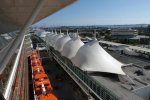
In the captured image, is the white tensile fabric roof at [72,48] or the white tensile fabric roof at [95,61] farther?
the white tensile fabric roof at [72,48]

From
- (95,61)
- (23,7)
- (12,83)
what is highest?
(23,7)

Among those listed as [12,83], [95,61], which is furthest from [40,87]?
[12,83]

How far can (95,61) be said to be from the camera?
1791 cm

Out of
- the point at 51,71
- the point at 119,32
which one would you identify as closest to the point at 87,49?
the point at 51,71

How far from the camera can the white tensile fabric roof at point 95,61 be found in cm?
1678

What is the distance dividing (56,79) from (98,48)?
388 inches

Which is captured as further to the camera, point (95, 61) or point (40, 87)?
point (95, 61)

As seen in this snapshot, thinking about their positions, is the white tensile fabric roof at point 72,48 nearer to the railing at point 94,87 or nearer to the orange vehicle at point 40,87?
the railing at point 94,87

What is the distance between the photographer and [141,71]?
16.8 metres

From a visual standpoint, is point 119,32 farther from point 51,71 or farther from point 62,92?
point 62,92

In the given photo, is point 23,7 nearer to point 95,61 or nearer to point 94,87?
point 94,87

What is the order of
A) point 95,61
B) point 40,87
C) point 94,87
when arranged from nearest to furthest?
point 40,87 < point 94,87 < point 95,61

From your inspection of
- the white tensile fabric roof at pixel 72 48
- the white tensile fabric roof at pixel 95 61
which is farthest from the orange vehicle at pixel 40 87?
the white tensile fabric roof at pixel 72 48

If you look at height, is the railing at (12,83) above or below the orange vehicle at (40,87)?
above
